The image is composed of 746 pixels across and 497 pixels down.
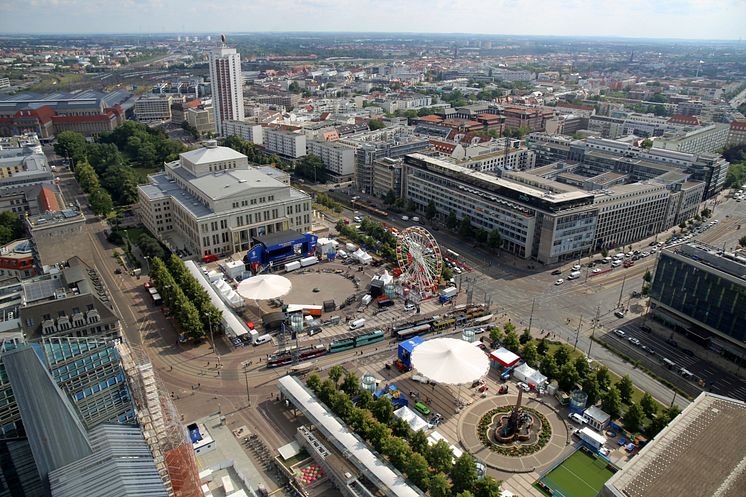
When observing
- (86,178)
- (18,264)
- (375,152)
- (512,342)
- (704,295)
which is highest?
(375,152)

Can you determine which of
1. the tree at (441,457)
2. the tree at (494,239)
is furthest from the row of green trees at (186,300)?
the tree at (494,239)

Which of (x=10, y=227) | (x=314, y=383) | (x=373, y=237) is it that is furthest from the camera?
(x=373, y=237)

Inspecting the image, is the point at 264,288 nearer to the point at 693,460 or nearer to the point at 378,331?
the point at 378,331

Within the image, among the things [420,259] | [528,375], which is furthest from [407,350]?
[420,259]

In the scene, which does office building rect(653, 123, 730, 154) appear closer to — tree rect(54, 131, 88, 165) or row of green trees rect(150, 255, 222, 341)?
row of green trees rect(150, 255, 222, 341)

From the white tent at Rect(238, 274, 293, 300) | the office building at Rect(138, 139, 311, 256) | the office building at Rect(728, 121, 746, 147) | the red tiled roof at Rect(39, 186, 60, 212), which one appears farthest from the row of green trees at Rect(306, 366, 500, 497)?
the office building at Rect(728, 121, 746, 147)

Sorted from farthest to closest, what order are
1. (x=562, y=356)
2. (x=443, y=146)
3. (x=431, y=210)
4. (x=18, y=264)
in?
(x=443, y=146)
(x=431, y=210)
(x=18, y=264)
(x=562, y=356)

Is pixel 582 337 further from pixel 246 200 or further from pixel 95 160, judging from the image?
pixel 95 160

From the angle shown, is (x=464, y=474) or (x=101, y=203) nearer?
(x=464, y=474)

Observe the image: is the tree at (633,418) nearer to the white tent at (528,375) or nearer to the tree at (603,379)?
the tree at (603,379)
